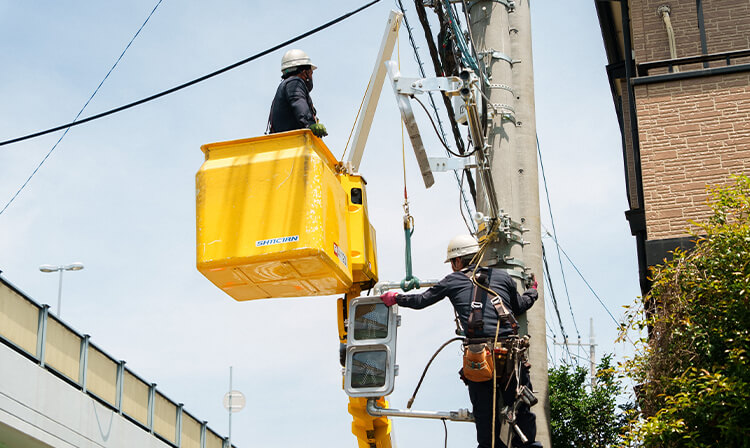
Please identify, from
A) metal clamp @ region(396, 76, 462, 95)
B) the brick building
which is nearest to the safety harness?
metal clamp @ region(396, 76, 462, 95)

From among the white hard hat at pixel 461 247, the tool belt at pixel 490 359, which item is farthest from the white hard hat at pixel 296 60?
the tool belt at pixel 490 359

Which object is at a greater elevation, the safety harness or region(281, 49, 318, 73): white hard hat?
region(281, 49, 318, 73): white hard hat

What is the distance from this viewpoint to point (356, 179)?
9.46 m

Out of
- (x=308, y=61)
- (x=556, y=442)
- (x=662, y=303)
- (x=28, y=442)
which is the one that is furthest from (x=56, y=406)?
(x=662, y=303)

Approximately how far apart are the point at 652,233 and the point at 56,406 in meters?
12.6

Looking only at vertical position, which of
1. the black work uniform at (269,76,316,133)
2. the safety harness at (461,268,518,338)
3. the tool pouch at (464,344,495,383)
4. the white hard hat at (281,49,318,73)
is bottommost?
the tool pouch at (464,344,495,383)

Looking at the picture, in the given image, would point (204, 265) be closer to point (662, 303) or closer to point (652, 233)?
point (662, 303)

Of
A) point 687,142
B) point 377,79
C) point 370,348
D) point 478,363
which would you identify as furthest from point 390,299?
point 687,142

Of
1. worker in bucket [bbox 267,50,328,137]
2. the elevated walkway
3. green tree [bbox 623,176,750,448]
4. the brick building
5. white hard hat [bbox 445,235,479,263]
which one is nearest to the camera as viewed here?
green tree [bbox 623,176,750,448]

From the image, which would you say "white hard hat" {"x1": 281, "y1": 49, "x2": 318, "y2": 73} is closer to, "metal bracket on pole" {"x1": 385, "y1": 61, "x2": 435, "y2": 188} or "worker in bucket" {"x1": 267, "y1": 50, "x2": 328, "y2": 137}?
A: "worker in bucket" {"x1": 267, "y1": 50, "x2": 328, "y2": 137}

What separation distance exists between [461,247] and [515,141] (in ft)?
3.45

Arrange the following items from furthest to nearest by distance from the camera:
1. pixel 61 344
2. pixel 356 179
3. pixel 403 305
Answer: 1. pixel 61 344
2. pixel 356 179
3. pixel 403 305

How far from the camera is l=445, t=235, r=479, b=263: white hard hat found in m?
9.09

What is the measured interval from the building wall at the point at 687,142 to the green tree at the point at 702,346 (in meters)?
2.03
